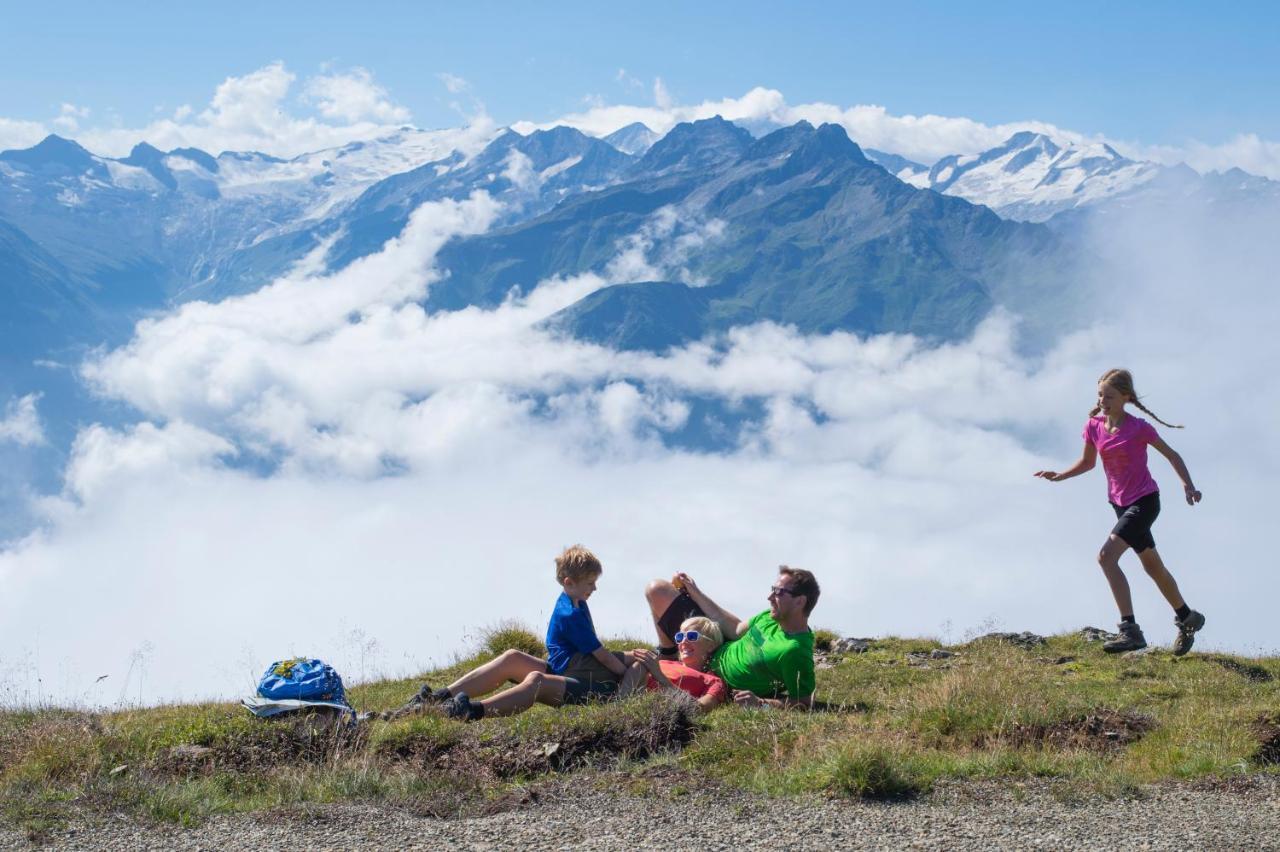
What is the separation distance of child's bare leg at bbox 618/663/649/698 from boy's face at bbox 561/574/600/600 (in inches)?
34.1

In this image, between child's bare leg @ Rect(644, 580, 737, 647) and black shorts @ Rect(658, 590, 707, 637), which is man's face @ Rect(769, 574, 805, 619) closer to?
child's bare leg @ Rect(644, 580, 737, 647)

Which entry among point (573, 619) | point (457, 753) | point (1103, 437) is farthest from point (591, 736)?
point (1103, 437)

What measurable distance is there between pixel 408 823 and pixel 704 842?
2080mm

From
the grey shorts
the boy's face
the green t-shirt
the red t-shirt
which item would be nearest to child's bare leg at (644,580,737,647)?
the green t-shirt

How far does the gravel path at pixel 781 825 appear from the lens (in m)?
6.86

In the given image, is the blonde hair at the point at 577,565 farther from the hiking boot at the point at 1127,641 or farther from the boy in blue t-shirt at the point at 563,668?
the hiking boot at the point at 1127,641

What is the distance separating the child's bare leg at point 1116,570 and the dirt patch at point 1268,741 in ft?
16.1

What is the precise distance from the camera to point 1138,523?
44.3ft

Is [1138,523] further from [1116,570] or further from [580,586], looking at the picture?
[580,586]

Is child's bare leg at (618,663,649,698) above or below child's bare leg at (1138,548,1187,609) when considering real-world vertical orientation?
below

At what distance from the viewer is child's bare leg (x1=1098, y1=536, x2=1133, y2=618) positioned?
13.7 meters

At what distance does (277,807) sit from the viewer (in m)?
7.88

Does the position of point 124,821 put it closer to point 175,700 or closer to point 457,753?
point 457,753

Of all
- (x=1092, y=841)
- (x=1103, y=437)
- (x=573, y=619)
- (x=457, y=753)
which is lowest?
(x=1092, y=841)
